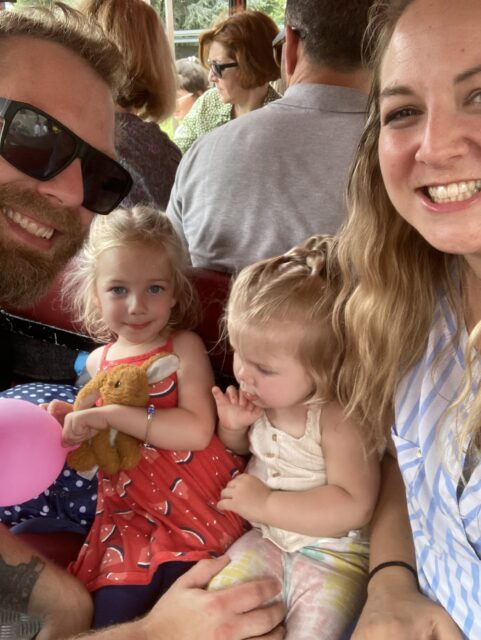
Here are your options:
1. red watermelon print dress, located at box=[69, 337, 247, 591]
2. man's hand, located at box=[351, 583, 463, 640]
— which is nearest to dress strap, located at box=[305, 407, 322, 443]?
red watermelon print dress, located at box=[69, 337, 247, 591]

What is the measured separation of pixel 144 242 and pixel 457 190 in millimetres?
1026

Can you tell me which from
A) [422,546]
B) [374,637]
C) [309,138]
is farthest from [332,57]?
[374,637]

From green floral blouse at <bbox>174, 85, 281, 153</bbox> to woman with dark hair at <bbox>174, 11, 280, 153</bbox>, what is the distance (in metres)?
0.57

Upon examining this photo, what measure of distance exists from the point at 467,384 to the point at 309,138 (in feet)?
3.88

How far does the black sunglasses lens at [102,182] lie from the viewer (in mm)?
1725

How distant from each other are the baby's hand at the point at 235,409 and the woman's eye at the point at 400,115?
2.60 feet

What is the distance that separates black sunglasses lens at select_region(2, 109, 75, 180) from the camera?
60.8 inches

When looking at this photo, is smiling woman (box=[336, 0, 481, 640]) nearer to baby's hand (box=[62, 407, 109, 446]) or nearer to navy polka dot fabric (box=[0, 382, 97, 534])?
baby's hand (box=[62, 407, 109, 446])

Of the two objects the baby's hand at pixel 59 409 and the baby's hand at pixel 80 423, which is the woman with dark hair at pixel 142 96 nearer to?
the baby's hand at pixel 59 409

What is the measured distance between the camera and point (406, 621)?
1357 millimetres

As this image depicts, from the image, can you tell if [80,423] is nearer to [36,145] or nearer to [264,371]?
[264,371]

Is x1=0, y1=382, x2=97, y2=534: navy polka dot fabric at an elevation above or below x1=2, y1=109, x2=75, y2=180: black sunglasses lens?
below

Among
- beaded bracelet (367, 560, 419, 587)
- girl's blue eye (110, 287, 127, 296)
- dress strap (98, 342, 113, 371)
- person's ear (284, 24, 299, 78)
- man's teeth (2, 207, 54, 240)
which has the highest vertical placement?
person's ear (284, 24, 299, 78)

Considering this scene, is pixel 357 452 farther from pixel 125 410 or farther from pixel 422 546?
pixel 125 410
